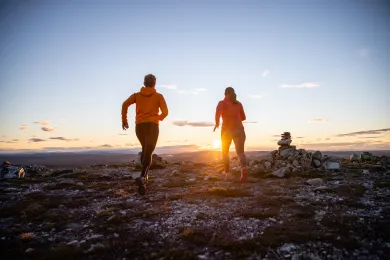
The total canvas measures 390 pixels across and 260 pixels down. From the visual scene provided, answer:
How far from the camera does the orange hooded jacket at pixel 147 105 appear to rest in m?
9.58

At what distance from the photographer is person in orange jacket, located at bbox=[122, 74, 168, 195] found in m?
9.53

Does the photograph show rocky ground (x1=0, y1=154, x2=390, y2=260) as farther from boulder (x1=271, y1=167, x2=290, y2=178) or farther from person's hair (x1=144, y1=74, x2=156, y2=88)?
person's hair (x1=144, y1=74, x2=156, y2=88)

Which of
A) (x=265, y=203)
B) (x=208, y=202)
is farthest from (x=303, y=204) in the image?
(x=208, y=202)

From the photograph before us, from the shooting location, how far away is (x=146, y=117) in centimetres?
955

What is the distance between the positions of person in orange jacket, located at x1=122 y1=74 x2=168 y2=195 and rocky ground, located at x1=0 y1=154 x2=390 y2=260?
1.23 metres

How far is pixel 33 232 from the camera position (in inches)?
243

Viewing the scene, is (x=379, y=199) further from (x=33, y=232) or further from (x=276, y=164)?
(x=33, y=232)

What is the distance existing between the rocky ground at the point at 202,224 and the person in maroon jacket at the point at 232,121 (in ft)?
8.48

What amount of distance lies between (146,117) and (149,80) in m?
1.46

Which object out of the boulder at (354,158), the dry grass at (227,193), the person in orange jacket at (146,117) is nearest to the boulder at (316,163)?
the boulder at (354,158)

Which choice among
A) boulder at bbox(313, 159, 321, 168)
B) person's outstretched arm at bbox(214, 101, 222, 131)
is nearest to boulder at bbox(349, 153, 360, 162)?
boulder at bbox(313, 159, 321, 168)

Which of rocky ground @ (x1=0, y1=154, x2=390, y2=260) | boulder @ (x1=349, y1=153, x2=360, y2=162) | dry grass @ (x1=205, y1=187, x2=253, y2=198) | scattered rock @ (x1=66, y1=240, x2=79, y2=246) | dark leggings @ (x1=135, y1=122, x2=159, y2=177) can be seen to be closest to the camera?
rocky ground @ (x1=0, y1=154, x2=390, y2=260)

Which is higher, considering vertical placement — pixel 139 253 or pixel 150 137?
pixel 150 137

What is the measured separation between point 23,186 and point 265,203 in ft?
37.1
